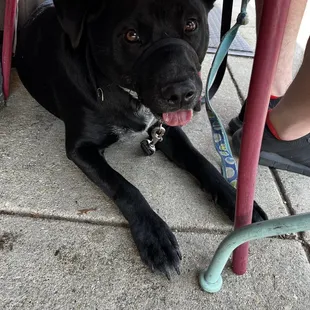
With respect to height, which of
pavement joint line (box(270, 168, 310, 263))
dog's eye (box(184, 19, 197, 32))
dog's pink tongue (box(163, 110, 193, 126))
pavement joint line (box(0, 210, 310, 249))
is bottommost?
pavement joint line (box(270, 168, 310, 263))

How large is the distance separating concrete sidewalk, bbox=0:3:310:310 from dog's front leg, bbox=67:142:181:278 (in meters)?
0.04

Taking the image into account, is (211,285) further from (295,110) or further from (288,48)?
(288,48)

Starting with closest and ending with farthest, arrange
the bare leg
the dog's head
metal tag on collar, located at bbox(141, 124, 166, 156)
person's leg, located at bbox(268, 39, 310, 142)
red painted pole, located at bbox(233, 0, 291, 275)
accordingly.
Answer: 1. red painted pole, located at bbox(233, 0, 291, 275)
2. the dog's head
3. person's leg, located at bbox(268, 39, 310, 142)
4. metal tag on collar, located at bbox(141, 124, 166, 156)
5. the bare leg

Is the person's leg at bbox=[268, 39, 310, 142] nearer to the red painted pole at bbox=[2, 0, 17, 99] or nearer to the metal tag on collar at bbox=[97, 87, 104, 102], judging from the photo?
the metal tag on collar at bbox=[97, 87, 104, 102]

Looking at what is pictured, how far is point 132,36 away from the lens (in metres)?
1.36

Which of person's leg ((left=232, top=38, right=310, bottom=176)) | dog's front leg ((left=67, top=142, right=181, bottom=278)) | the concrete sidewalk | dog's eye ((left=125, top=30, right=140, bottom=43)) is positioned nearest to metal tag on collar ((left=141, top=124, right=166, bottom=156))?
the concrete sidewalk

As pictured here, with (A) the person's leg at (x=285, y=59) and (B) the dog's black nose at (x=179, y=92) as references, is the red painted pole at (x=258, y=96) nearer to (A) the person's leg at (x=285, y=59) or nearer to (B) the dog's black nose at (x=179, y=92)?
(B) the dog's black nose at (x=179, y=92)

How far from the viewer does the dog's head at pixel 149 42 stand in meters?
1.30

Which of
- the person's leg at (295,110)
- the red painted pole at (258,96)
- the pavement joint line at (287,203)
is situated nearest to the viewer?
the red painted pole at (258,96)

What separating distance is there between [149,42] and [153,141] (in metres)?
0.53

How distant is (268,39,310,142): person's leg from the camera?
1561 millimetres

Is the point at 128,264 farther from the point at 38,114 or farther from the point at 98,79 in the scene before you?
the point at 38,114

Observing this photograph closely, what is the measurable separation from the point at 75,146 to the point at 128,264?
585 millimetres

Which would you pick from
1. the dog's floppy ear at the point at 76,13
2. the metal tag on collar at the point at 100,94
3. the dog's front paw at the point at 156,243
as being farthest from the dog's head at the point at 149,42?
the dog's front paw at the point at 156,243
